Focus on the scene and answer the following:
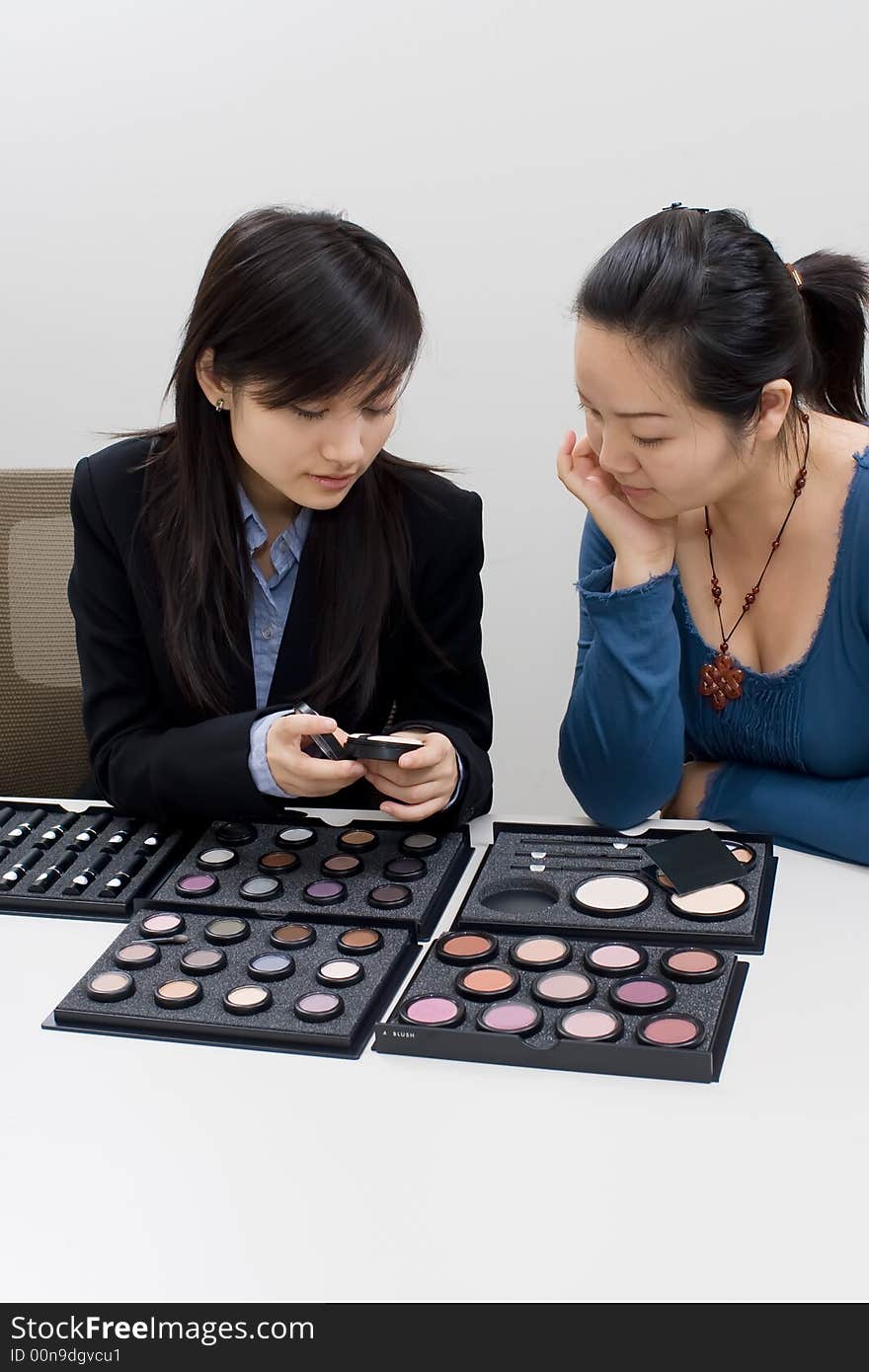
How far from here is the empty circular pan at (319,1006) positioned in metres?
1.03

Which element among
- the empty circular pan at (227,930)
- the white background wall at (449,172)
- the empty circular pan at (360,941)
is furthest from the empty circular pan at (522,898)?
the white background wall at (449,172)

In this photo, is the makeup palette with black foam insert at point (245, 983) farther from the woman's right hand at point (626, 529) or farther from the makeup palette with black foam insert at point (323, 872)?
the woman's right hand at point (626, 529)

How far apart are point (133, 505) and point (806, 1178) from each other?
3.19ft

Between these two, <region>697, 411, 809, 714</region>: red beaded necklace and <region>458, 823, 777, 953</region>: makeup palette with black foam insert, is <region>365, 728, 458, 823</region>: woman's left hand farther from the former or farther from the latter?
<region>697, 411, 809, 714</region>: red beaded necklace

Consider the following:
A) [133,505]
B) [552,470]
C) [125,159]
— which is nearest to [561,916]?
[133,505]

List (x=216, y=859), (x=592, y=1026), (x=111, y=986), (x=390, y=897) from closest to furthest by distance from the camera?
(x=592, y=1026)
(x=111, y=986)
(x=390, y=897)
(x=216, y=859)

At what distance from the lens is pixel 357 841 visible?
1317mm

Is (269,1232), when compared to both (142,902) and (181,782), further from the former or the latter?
(181,782)

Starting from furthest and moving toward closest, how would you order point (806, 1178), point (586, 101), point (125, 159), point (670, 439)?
point (125, 159) → point (586, 101) → point (670, 439) → point (806, 1178)

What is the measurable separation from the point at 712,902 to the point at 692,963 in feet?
0.36

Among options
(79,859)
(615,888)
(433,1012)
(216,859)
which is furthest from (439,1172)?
(79,859)

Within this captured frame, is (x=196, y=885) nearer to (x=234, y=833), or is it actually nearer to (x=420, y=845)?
(x=234, y=833)
